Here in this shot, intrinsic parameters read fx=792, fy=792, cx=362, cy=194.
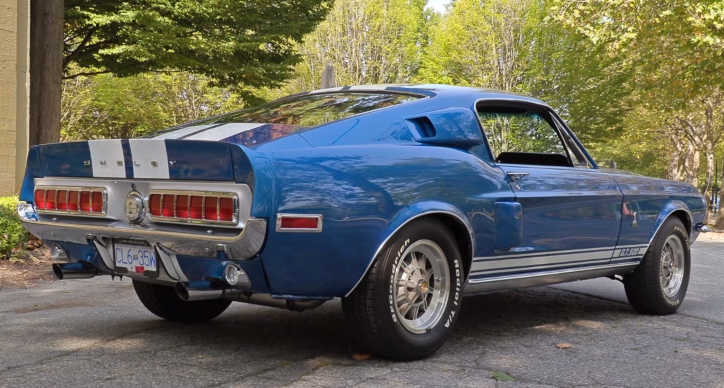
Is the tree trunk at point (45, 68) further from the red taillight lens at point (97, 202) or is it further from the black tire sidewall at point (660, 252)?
the black tire sidewall at point (660, 252)

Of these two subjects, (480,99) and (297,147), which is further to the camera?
(480,99)

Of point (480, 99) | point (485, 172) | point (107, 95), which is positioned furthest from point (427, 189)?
point (107, 95)

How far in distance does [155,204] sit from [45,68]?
986 cm

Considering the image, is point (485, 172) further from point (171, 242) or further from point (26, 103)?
point (26, 103)

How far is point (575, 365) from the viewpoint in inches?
160

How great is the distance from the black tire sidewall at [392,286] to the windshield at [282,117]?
72cm

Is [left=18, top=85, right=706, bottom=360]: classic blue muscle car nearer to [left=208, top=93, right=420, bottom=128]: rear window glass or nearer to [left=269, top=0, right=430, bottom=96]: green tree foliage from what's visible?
[left=208, top=93, right=420, bottom=128]: rear window glass

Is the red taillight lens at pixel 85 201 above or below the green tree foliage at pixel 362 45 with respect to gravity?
below

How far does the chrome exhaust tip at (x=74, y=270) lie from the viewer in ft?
13.5

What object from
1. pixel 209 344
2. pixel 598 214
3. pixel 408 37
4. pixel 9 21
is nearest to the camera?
pixel 209 344

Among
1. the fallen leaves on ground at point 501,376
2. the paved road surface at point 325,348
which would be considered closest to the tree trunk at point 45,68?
the paved road surface at point 325,348

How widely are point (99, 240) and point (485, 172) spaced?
6.77 feet

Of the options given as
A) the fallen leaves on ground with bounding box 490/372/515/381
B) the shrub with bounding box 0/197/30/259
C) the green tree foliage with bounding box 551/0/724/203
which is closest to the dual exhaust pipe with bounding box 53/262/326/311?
the fallen leaves on ground with bounding box 490/372/515/381

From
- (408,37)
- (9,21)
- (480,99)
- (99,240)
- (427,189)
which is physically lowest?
(99,240)
